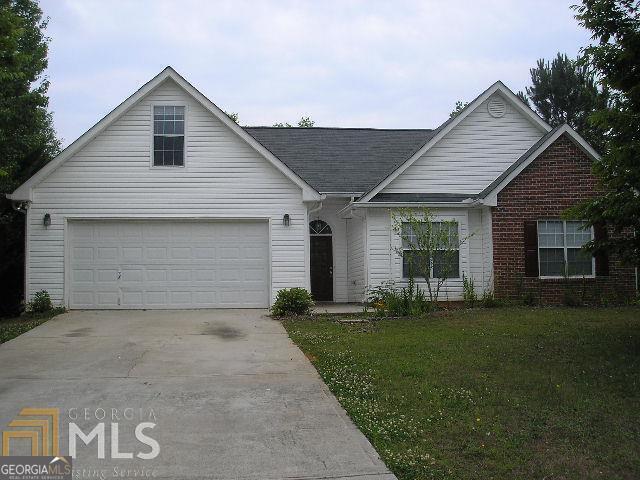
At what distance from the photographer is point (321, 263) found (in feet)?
61.0

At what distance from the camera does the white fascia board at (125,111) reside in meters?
15.3

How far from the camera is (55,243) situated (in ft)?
50.5

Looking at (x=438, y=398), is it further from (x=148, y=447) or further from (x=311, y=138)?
(x=311, y=138)

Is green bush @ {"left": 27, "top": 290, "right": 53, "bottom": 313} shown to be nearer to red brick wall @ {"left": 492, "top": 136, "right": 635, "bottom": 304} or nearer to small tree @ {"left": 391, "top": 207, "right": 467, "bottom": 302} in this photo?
small tree @ {"left": 391, "top": 207, "right": 467, "bottom": 302}

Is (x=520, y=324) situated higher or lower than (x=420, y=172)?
lower

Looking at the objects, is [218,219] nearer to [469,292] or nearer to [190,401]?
[469,292]

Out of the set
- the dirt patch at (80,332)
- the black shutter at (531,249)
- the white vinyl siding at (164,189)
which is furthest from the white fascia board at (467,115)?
the dirt patch at (80,332)

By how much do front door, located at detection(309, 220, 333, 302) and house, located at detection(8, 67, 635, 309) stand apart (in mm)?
1647

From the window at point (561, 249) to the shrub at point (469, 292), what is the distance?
69.3 inches

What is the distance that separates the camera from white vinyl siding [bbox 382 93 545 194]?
1752 centimetres

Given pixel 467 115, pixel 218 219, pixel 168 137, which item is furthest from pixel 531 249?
pixel 168 137

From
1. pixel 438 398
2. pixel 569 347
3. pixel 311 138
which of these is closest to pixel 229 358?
pixel 438 398

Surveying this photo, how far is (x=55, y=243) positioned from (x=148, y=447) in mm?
10962

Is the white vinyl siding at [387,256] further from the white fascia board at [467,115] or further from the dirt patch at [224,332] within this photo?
the dirt patch at [224,332]
